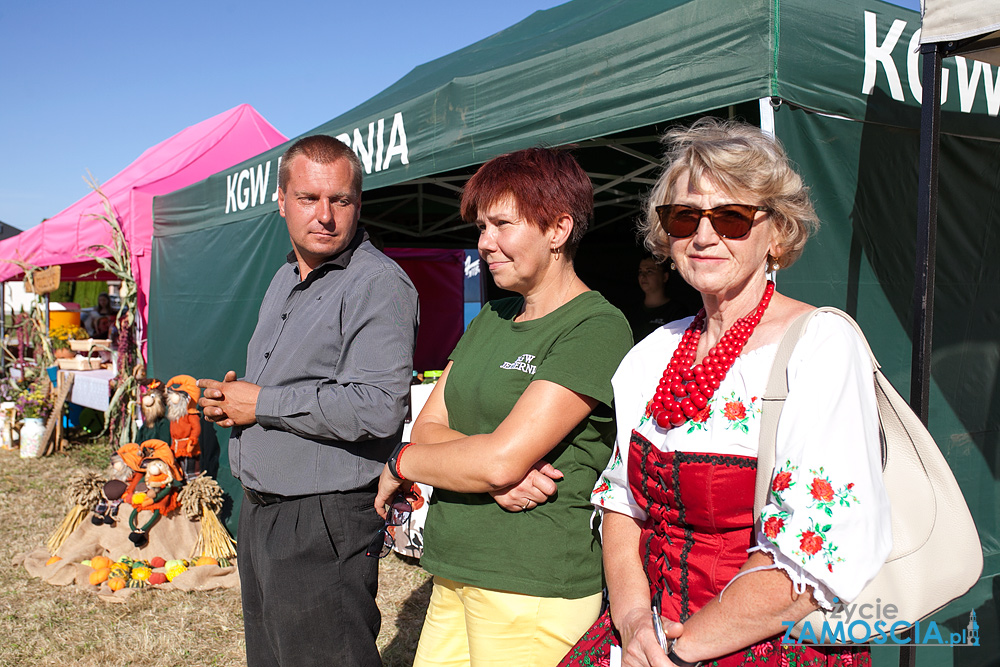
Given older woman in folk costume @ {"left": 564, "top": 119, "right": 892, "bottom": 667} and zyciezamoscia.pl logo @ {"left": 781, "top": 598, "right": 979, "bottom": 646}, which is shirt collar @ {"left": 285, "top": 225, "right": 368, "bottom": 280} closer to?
older woman in folk costume @ {"left": 564, "top": 119, "right": 892, "bottom": 667}

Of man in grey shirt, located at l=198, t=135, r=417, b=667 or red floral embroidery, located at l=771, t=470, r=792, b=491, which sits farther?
man in grey shirt, located at l=198, t=135, r=417, b=667

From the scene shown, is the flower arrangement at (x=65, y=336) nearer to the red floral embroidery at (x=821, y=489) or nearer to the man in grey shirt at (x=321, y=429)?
the man in grey shirt at (x=321, y=429)

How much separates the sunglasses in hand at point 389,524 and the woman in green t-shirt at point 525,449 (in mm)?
112

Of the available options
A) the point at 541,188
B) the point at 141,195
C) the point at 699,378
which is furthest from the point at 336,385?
the point at 141,195

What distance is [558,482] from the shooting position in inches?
61.6

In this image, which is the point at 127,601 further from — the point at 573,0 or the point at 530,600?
the point at 573,0

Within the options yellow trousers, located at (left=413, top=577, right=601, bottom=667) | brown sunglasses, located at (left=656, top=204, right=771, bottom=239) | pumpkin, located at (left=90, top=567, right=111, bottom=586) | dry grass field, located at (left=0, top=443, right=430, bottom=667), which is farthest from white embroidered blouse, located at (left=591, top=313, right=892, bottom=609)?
pumpkin, located at (left=90, top=567, right=111, bottom=586)

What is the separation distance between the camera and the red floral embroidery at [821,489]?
1081 mm

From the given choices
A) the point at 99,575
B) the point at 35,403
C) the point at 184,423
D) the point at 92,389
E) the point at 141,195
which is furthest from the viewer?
the point at 35,403

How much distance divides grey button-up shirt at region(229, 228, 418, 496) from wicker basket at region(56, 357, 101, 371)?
7.09 m

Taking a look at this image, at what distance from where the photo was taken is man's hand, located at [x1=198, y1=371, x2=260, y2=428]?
6.15 feet

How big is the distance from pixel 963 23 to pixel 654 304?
3835 mm

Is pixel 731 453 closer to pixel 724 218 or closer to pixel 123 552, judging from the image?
pixel 724 218

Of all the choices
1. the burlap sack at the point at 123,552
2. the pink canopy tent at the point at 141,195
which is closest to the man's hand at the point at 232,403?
the burlap sack at the point at 123,552
